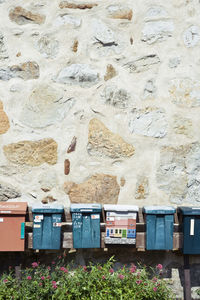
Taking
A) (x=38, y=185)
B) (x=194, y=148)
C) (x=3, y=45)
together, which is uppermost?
(x=3, y=45)

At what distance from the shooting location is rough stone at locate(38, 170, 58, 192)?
4.88 meters

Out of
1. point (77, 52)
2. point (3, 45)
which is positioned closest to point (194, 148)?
point (77, 52)

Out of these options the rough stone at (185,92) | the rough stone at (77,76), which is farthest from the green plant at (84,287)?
the rough stone at (77,76)

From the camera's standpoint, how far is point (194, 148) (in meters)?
→ 4.96

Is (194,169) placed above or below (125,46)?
below

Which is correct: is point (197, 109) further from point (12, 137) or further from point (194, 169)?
point (12, 137)

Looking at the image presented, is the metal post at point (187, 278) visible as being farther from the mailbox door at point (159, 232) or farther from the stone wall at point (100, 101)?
the stone wall at point (100, 101)

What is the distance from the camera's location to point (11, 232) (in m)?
4.38

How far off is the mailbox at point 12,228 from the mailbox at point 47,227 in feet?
0.44

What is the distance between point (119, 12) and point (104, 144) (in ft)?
5.10

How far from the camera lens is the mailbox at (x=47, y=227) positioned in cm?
443

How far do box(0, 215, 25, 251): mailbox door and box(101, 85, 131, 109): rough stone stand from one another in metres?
1.66

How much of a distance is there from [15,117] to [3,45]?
2.77 feet

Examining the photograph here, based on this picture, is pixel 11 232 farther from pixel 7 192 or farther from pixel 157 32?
pixel 157 32
